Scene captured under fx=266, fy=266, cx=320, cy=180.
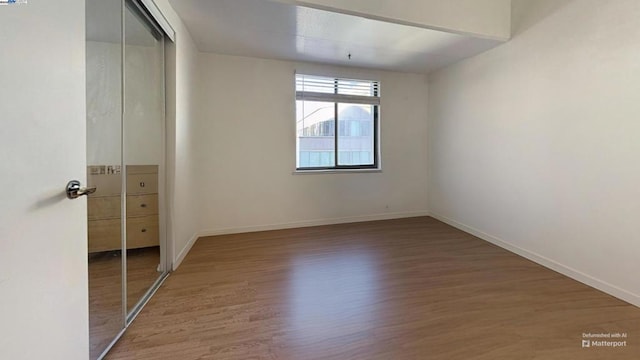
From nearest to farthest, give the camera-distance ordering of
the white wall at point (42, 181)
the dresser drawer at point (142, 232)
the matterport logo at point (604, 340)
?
the white wall at point (42, 181) → the matterport logo at point (604, 340) → the dresser drawer at point (142, 232)

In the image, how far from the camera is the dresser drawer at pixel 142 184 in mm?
2097

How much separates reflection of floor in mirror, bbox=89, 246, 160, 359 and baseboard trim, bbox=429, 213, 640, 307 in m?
3.83

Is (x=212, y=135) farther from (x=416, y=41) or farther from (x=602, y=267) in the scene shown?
(x=602, y=267)

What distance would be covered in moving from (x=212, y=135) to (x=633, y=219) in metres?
4.53

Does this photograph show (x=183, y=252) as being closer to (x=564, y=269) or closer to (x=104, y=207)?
(x=104, y=207)

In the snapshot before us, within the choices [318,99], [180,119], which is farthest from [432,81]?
[180,119]

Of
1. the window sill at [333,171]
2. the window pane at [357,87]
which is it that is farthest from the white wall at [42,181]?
the window pane at [357,87]

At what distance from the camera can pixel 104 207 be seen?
172 cm

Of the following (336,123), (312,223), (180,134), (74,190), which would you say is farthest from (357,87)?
(74,190)

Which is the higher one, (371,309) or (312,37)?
(312,37)

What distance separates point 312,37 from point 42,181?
2.95 meters

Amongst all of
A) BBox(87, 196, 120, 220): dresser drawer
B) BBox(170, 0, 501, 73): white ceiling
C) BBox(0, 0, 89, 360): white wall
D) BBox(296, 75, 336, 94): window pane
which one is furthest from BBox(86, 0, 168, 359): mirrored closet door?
BBox(296, 75, 336, 94): window pane

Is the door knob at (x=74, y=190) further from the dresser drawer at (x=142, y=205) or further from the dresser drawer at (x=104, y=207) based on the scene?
the dresser drawer at (x=142, y=205)

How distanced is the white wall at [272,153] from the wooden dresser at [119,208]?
4.31ft
